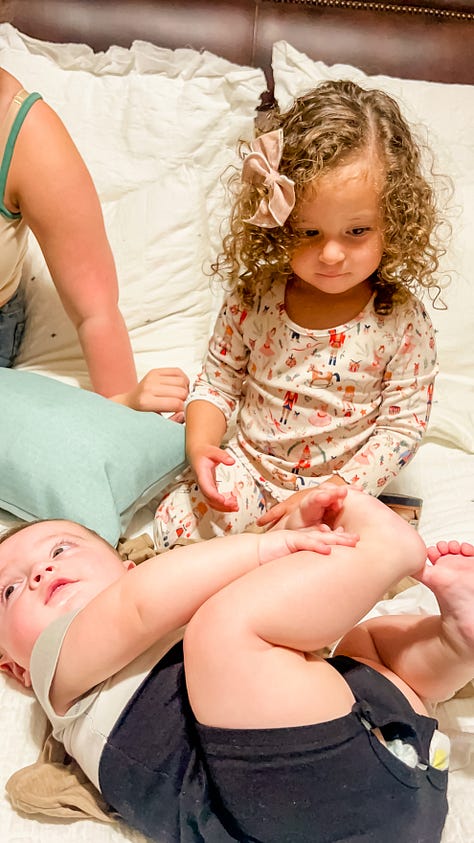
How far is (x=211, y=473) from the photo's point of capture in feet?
3.71

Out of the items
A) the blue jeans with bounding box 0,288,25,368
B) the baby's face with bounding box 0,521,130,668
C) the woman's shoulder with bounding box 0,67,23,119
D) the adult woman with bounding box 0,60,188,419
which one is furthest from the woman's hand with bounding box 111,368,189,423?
the woman's shoulder with bounding box 0,67,23,119

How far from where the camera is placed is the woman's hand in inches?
50.1

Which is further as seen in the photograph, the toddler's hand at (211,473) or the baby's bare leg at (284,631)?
the toddler's hand at (211,473)

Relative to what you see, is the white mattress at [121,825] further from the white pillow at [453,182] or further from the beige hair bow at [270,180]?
the beige hair bow at [270,180]

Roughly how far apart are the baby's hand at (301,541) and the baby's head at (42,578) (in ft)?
0.66

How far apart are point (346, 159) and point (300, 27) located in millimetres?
862

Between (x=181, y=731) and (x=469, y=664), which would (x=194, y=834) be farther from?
(x=469, y=664)

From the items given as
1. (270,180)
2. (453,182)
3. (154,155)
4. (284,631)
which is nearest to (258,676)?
(284,631)

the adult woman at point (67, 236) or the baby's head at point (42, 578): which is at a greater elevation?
the adult woman at point (67, 236)

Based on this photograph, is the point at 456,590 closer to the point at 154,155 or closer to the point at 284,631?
the point at 284,631

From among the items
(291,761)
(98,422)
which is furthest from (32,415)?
(291,761)

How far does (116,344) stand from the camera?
131cm

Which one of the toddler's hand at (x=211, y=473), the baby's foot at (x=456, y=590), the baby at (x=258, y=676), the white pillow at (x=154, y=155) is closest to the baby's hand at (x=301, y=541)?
the baby at (x=258, y=676)

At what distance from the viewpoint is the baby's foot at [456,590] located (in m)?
0.83
